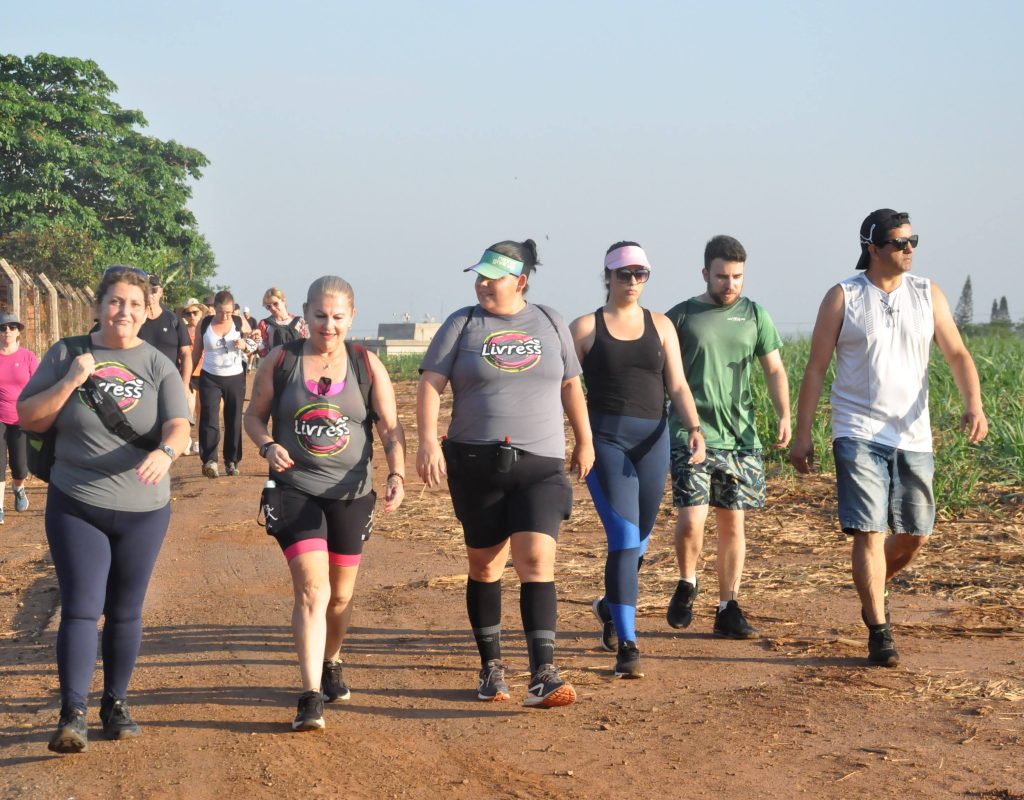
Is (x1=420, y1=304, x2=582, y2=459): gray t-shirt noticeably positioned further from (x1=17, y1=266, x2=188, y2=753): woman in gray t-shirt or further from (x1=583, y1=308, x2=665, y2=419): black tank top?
(x1=17, y1=266, x2=188, y2=753): woman in gray t-shirt

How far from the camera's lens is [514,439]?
18.9ft

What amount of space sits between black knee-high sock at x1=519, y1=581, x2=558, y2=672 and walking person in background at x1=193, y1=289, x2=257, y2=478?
8566 mm

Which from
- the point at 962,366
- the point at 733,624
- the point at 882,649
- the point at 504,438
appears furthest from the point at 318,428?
the point at 962,366

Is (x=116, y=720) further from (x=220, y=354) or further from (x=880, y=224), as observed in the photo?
(x=220, y=354)

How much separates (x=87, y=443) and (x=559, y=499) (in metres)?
1.95

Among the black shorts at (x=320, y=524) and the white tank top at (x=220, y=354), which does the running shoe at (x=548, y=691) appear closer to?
the black shorts at (x=320, y=524)

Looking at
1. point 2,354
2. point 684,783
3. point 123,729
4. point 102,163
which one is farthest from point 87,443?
point 102,163

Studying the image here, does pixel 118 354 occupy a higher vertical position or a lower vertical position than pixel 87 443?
higher

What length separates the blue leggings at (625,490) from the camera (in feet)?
20.8

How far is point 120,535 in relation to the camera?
5.37 metres

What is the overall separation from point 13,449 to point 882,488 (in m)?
8.52

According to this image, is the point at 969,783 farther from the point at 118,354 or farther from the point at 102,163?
the point at 102,163

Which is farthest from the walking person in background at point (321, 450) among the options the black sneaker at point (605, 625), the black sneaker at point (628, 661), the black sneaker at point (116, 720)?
the black sneaker at point (605, 625)

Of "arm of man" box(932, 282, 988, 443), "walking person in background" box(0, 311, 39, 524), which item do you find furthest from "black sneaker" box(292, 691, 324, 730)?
"walking person in background" box(0, 311, 39, 524)
